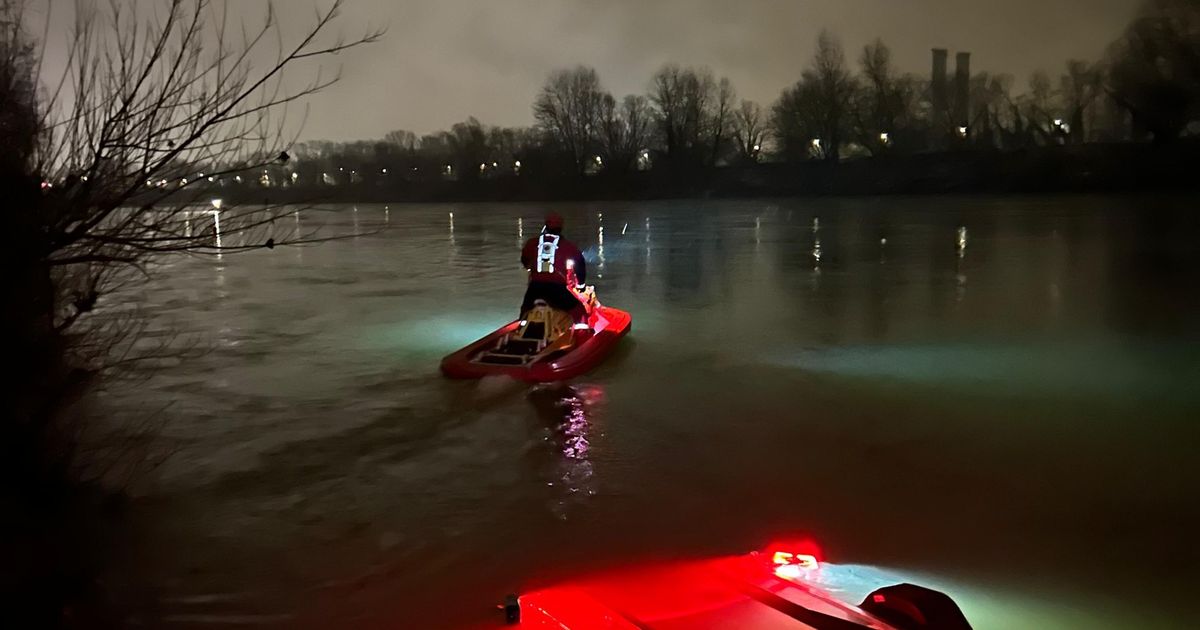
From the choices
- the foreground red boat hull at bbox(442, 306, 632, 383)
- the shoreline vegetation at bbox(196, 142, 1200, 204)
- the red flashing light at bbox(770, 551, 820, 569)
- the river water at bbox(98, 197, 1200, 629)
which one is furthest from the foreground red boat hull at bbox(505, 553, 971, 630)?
the shoreline vegetation at bbox(196, 142, 1200, 204)

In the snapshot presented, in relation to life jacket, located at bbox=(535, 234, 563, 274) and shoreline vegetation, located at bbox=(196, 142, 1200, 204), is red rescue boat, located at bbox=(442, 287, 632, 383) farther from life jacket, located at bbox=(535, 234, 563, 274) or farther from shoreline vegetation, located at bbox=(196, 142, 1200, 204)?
shoreline vegetation, located at bbox=(196, 142, 1200, 204)

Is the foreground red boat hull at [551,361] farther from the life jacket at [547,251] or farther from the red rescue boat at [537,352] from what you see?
the life jacket at [547,251]

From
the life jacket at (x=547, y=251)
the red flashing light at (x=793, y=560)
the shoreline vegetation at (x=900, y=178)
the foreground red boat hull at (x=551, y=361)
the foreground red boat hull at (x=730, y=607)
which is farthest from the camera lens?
the shoreline vegetation at (x=900, y=178)

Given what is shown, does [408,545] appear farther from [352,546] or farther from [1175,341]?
[1175,341]

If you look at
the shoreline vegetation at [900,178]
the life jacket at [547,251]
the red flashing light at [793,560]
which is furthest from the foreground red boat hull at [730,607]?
the shoreline vegetation at [900,178]

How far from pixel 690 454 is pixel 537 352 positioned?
311 cm

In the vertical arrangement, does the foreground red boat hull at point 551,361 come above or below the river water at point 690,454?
above

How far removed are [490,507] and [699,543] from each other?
160cm

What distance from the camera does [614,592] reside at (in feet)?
12.5

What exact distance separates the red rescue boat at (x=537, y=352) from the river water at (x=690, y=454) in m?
0.20

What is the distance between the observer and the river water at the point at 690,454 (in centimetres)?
530

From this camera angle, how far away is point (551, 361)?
10023 mm

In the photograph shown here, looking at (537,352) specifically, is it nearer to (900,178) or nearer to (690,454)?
(690,454)

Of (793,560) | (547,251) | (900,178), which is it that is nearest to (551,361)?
(547,251)
